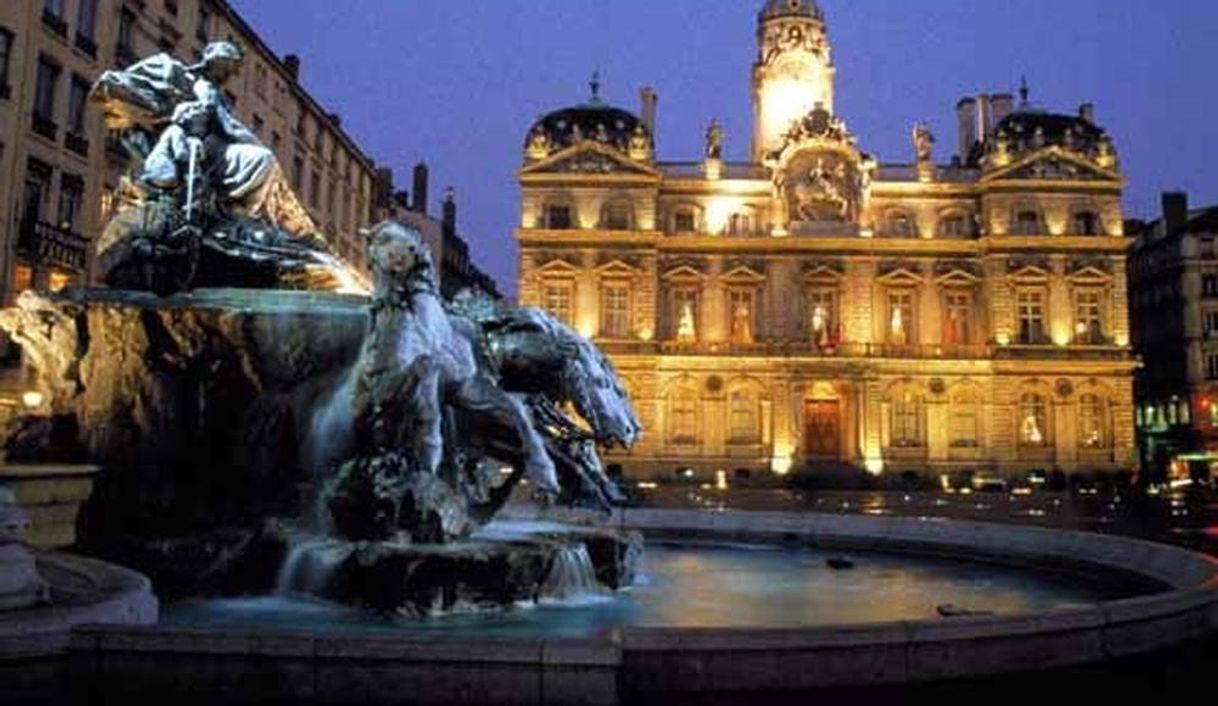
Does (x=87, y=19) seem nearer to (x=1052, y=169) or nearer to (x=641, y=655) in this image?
(x=641, y=655)

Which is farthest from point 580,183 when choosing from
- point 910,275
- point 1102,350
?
point 1102,350

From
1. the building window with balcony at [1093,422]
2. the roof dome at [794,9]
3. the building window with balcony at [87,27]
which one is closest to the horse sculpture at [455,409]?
the building window with balcony at [87,27]

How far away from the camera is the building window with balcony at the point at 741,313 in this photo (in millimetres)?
55594

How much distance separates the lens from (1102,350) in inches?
2147

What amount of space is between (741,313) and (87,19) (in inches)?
1369

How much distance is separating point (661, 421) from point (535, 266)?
10458mm

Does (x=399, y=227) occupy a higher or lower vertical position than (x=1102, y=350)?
lower

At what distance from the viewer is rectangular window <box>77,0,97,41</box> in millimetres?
29266

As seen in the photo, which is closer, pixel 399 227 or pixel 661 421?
pixel 399 227

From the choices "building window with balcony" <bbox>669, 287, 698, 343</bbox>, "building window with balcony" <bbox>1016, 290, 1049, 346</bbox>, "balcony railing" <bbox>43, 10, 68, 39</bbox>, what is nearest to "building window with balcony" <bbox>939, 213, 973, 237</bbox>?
"building window with balcony" <bbox>1016, 290, 1049, 346</bbox>

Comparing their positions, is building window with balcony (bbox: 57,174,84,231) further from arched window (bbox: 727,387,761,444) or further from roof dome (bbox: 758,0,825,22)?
roof dome (bbox: 758,0,825,22)

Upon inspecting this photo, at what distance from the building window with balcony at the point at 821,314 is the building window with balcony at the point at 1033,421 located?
10361 millimetres

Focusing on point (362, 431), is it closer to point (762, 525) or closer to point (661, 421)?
point (762, 525)

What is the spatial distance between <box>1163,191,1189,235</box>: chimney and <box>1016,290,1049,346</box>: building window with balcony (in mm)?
15729
